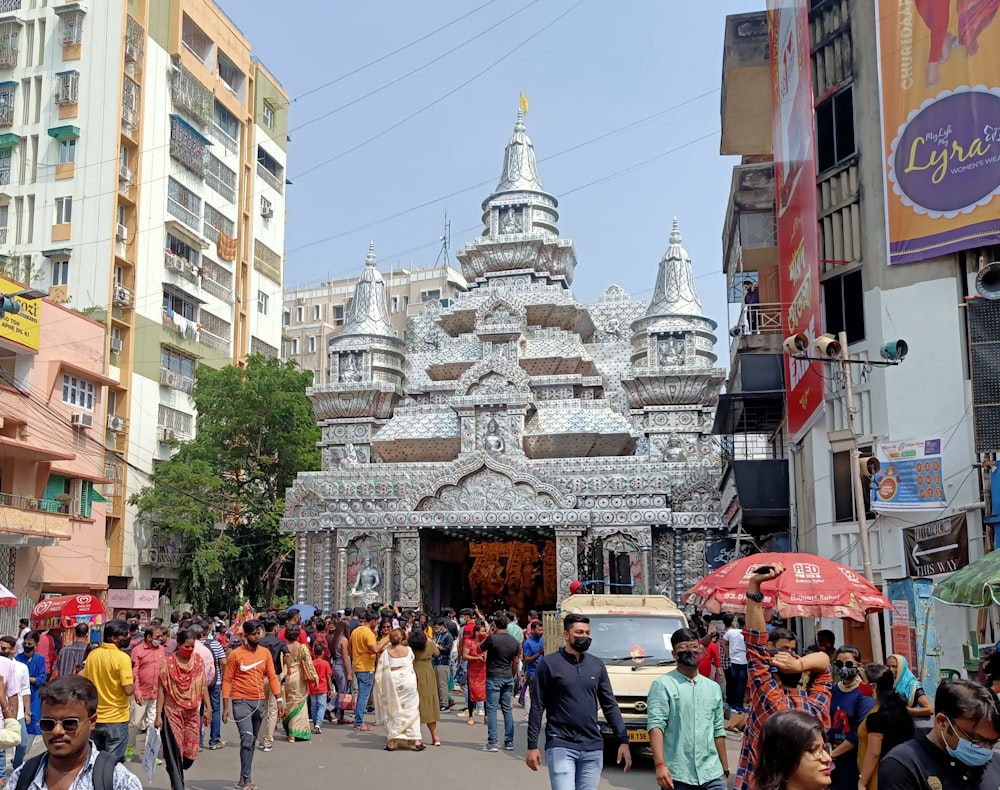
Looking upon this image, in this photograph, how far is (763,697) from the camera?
6.76 meters

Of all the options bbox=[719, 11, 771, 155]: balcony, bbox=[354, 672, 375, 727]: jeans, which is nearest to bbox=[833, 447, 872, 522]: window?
bbox=[354, 672, 375, 727]: jeans

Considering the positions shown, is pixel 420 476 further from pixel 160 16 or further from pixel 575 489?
pixel 160 16

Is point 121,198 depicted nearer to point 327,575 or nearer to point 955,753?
point 327,575

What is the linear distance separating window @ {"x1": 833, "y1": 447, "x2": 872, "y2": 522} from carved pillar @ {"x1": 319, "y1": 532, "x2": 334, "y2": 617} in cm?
1662

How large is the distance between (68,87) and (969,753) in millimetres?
42061

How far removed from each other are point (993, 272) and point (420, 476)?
19.1 metres

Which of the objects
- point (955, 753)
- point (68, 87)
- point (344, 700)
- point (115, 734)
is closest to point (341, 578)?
point (344, 700)

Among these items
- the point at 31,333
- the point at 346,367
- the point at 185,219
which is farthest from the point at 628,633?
the point at 185,219

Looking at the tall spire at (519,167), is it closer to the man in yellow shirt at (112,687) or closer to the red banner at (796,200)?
the red banner at (796,200)

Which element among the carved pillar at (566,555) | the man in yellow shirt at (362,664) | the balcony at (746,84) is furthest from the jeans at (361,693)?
the balcony at (746,84)

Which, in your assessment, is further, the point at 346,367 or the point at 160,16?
the point at 160,16

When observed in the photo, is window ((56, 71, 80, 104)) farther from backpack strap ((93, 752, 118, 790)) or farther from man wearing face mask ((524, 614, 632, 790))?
backpack strap ((93, 752, 118, 790))

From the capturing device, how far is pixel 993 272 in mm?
18297

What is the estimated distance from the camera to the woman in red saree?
1080 centimetres
